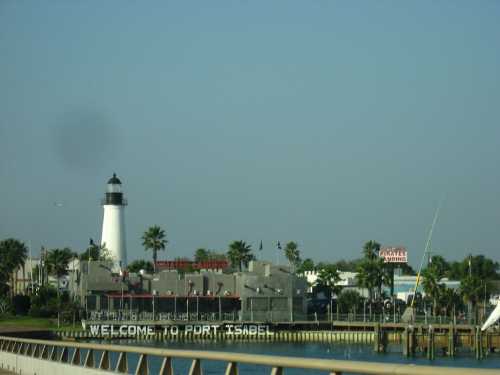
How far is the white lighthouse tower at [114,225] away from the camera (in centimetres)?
16812

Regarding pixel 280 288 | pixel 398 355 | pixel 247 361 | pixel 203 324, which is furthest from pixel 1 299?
pixel 247 361

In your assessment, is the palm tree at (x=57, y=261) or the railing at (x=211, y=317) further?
the palm tree at (x=57, y=261)

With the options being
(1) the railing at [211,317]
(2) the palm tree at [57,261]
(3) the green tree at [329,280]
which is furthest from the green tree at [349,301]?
(2) the palm tree at [57,261]

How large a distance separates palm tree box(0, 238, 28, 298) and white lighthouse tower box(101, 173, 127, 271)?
15277 mm

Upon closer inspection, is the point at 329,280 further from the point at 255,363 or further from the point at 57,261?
the point at 255,363

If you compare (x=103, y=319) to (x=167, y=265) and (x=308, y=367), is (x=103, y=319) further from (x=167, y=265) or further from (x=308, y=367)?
(x=308, y=367)

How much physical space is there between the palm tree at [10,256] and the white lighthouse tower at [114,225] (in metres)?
15.3

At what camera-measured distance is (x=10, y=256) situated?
172875mm

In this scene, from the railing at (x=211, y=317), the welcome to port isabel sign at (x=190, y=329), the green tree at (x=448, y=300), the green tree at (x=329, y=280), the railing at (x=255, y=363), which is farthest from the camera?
the green tree at (x=329, y=280)

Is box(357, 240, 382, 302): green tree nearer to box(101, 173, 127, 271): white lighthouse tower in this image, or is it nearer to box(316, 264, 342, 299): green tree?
box(316, 264, 342, 299): green tree

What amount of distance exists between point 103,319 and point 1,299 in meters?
18.9

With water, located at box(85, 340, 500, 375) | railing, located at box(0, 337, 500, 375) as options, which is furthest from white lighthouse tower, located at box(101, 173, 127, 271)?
railing, located at box(0, 337, 500, 375)

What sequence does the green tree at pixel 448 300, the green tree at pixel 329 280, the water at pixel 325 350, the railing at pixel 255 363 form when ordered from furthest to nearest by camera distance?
the green tree at pixel 329 280
the green tree at pixel 448 300
the water at pixel 325 350
the railing at pixel 255 363

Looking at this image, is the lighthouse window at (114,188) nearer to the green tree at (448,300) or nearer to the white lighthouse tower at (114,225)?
the white lighthouse tower at (114,225)
